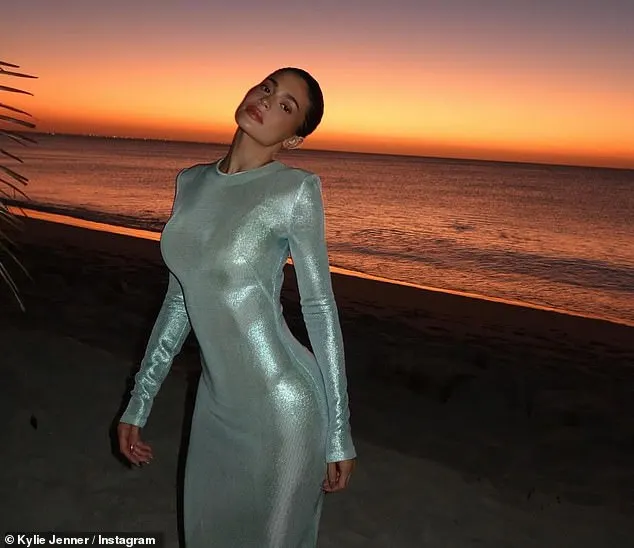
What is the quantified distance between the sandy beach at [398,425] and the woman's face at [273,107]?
3.08 meters

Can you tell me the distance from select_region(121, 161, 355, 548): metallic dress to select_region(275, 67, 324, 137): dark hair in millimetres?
156

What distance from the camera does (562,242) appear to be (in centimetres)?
2614

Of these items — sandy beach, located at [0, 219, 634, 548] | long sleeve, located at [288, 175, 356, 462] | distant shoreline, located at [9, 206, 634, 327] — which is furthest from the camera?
distant shoreline, located at [9, 206, 634, 327]

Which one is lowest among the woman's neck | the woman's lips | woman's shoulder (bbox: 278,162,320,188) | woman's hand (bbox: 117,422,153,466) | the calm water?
the calm water

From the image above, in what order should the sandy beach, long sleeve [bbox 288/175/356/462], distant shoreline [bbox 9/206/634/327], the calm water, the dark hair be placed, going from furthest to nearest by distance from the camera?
the calm water
distant shoreline [bbox 9/206/634/327]
the sandy beach
the dark hair
long sleeve [bbox 288/175/356/462]

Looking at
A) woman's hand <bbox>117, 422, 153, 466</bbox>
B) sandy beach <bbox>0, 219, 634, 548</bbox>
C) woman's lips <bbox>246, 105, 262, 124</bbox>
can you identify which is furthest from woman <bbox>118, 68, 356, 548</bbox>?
sandy beach <bbox>0, 219, 634, 548</bbox>

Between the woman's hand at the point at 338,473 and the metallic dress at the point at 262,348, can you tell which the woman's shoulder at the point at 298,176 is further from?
the woman's hand at the point at 338,473

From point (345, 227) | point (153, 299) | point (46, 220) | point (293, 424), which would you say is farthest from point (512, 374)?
point (345, 227)

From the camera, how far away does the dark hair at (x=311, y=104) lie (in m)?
2.00

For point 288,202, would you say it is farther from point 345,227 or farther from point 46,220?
point 345,227

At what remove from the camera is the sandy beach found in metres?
4.68

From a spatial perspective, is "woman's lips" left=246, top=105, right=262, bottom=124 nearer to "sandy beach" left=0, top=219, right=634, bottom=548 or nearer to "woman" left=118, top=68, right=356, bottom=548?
"woman" left=118, top=68, right=356, bottom=548

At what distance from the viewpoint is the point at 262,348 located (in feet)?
6.24

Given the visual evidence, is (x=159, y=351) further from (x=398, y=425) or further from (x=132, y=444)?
(x=398, y=425)
